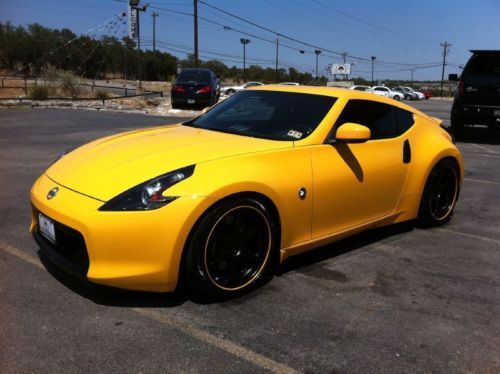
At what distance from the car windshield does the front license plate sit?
1593mm

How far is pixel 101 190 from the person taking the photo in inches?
123

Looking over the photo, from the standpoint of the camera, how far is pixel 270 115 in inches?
167

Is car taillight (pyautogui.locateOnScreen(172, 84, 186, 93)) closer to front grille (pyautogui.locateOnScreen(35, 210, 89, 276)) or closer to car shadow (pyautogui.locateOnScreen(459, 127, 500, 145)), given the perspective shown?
car shadow (pyautogui.locateOnScreen(459, 127, 500, 145))

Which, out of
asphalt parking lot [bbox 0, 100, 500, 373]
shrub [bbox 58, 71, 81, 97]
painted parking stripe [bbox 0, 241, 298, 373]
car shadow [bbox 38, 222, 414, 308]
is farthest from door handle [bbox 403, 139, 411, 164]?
shrub [bbox 58, 71, 81, 97]

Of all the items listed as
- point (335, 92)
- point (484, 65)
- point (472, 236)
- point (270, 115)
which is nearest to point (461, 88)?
point (484, 65)

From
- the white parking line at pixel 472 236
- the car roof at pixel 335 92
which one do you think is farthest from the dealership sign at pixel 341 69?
the car roof at pixel 335 92

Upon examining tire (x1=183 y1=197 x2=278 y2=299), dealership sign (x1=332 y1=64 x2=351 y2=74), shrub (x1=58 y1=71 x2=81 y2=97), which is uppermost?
dealership sign (x1=332 y1=64 x2=351 y2=74)

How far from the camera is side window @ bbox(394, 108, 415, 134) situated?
4.74 metres

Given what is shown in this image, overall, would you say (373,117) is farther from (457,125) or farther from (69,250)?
(457,125)

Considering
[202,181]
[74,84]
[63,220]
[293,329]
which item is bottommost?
[293,329]

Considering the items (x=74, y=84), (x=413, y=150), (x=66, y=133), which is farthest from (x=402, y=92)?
(x=413, y=150)

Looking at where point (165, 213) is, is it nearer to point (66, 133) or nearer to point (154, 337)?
point (154, 337)

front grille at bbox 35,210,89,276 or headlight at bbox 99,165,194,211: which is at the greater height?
headlight at bbox 99,165,194,211

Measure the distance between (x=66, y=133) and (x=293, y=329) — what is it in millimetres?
10081
